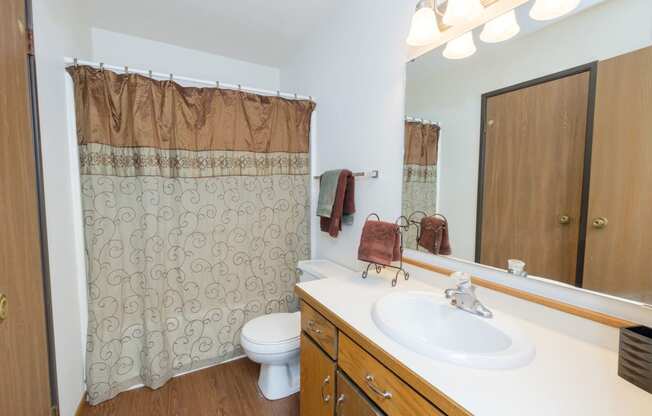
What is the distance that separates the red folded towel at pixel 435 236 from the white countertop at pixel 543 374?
0.30m

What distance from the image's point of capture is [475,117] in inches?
48.1

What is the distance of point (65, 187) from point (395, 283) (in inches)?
70.0

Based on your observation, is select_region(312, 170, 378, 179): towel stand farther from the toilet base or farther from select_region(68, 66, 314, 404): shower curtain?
the toilet base

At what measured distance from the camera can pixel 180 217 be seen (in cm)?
188

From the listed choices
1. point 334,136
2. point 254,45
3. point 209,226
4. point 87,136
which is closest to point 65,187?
point 87,136

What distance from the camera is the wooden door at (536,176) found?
0.92 m

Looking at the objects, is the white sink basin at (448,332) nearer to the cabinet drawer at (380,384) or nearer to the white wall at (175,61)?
the cabinet drawer at (380,384)

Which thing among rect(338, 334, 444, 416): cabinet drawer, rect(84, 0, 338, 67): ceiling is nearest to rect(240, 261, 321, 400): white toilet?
rect(338, 334, 444, 416): cabinet drawer

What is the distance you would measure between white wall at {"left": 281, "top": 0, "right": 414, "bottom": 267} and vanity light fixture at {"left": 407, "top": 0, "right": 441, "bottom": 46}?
206 mm

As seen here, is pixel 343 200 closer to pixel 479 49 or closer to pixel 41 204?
pixel 479 49

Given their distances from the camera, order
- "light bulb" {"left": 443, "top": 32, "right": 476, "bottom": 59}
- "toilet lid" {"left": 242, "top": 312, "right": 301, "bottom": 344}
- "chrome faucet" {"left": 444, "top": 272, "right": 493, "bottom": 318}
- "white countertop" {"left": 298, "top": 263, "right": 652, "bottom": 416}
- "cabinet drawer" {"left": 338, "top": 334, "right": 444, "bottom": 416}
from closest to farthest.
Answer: "white countertop" {"left": 298, "top": 263, "right": 652, "bottom": 416}
"cabinet drawer" {"left": 338, "top": 334, "right": 444, "bottom": 416}
"chrome faucet" {"left": 444, "top": 272, "right": 493, "bottom": 318}
"light bulb" {"left": 443, "top": 32, "right": 476, "bottom": 59}
"toilet lid" {"left": 242, "top": 312, "right": 301, "bottom": 344}

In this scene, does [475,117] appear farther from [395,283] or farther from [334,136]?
[334,136]

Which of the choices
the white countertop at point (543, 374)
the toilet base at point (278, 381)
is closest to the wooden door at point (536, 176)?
the white countertop at point (543, 374)

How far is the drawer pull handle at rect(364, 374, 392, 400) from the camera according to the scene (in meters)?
0.82
